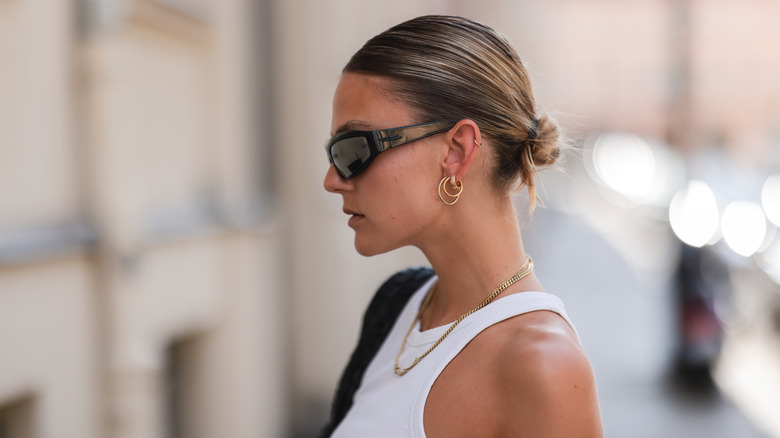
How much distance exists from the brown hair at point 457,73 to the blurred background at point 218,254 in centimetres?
27

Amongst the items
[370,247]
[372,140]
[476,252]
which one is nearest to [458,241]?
[476,252]

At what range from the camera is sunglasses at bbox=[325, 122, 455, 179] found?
175cm

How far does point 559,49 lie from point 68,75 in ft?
146

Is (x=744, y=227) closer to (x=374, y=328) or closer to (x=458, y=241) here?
(x=374, y=328)

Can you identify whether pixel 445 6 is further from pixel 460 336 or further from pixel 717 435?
pixel 460 336

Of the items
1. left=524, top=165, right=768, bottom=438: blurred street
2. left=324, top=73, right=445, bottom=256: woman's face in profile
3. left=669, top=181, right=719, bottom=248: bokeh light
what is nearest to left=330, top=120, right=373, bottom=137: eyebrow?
left=324, top=73, right=445, bottom=256: woman's face in profile

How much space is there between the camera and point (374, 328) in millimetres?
2199

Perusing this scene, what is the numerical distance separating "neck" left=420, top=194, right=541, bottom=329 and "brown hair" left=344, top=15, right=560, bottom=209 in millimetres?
91

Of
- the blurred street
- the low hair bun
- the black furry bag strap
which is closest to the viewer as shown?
the low hair bun

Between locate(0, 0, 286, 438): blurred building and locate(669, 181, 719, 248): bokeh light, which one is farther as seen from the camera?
locate(669, 181, 719, 248): bokeh light

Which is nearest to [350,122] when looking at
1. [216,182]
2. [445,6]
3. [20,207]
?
[20,207]

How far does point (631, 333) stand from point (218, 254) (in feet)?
21.5

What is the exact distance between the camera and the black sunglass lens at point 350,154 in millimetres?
1776

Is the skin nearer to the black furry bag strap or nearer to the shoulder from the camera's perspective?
the shoulder
